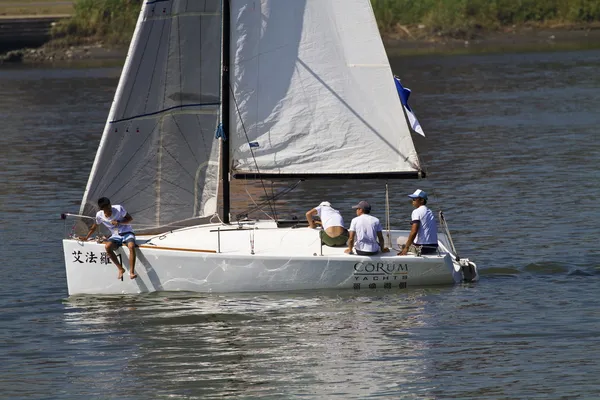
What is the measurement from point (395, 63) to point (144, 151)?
54970 millimetres

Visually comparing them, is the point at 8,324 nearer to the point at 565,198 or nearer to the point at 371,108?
the point at 371,108

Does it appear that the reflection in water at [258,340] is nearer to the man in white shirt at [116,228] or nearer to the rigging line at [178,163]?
the man in white shirt at [116,228]

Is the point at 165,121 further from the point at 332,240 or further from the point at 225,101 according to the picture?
the point at 332,240

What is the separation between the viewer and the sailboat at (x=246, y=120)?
22.0m

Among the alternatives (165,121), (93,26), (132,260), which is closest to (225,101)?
(165,121)

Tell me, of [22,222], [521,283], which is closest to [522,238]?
[521,283]

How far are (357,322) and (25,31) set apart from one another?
77396 mm

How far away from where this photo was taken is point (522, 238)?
2694 centimetres

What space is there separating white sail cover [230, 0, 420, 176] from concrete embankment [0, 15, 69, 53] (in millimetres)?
73636

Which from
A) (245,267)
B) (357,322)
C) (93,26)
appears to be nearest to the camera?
(357,322)

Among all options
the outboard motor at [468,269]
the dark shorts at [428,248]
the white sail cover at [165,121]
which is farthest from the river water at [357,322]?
the white sail cover at [165,121]

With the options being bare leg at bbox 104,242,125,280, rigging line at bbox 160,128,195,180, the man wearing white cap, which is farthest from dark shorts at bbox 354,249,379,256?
bare leg at bbox 104,242,125,280

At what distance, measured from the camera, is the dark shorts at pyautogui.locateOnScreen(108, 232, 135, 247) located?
21812 mm

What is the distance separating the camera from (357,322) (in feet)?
66.9
